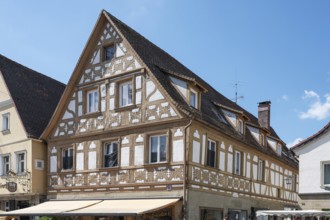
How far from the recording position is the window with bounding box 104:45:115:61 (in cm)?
2202

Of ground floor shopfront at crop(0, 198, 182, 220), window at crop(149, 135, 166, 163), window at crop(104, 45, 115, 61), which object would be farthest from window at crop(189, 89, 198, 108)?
ground floor shopfront at crop(0, 198, 182, 220)

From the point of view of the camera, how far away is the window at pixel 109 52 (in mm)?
22016

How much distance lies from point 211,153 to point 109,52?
7037mm

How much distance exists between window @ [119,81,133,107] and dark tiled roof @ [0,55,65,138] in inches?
243

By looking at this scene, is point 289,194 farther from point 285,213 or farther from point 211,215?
point 285,213

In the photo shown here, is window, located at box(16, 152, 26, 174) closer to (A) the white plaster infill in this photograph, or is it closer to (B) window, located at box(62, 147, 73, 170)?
(B) window, located at box(62, 147, 73, 170)

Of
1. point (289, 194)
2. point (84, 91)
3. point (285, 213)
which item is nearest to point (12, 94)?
point (84, 91)

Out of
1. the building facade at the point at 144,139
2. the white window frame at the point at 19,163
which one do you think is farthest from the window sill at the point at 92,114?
the white window frame at the point at 19,163

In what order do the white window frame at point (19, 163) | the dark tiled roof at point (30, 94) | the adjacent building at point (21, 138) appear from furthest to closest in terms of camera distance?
the dark tiled roof at point (30, 94) < the white window frame at point (19, 163) < the adjacent building at point (21, 138)

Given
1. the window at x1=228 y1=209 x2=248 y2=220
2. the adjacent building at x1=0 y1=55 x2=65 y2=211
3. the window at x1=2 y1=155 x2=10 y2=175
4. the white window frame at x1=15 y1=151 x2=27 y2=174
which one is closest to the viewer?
the window at x1=228 y1=209 x2=248 y2=220

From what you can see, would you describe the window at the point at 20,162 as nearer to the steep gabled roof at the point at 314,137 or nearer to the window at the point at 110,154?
the window at the point at 110,154

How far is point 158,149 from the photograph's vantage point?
63.6ft

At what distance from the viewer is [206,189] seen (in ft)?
64.2

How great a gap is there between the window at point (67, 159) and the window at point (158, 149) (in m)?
5.43
